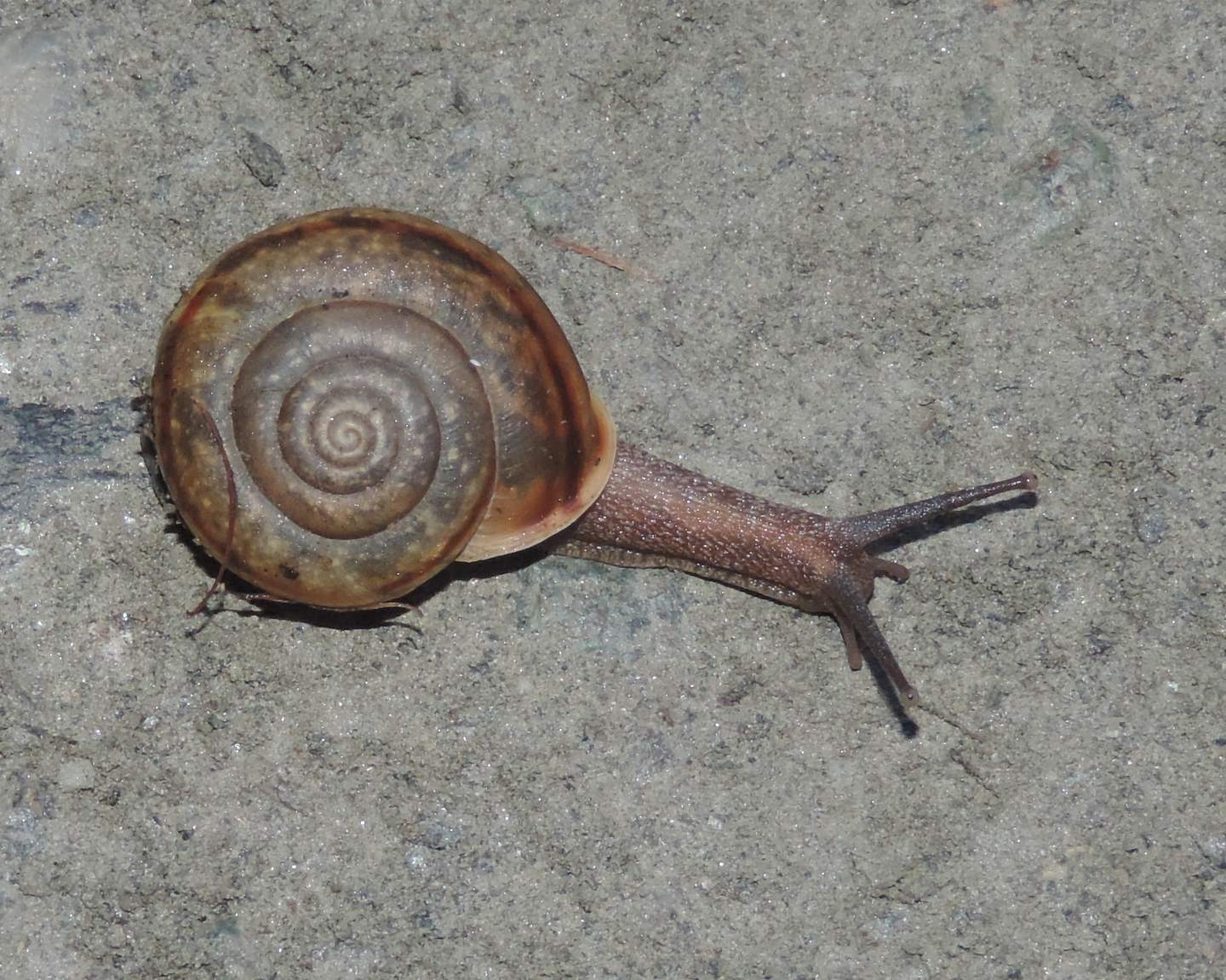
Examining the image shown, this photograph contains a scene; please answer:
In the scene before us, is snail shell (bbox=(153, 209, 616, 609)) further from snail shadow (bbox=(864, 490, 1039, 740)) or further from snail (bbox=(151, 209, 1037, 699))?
snail shadow (bbox=(864, 490, 1039, 740))

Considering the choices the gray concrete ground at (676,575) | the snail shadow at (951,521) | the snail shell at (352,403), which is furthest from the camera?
the snail shadow at (951,521)

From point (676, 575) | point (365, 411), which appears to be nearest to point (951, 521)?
point (676, 575)

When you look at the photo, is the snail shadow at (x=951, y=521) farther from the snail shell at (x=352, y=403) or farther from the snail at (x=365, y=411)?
the snail shell at (x=352, y=403)

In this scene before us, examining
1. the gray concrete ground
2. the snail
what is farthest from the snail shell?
the gray concrete ground

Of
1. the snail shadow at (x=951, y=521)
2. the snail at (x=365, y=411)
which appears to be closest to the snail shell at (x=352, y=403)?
the snail at (x=365, y=411)

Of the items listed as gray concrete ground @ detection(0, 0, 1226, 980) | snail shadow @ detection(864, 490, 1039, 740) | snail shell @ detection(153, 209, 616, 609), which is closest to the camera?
snail shell @ detection(153, 209, 616, 609)

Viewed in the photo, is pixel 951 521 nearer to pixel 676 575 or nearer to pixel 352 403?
pixel 676 575
